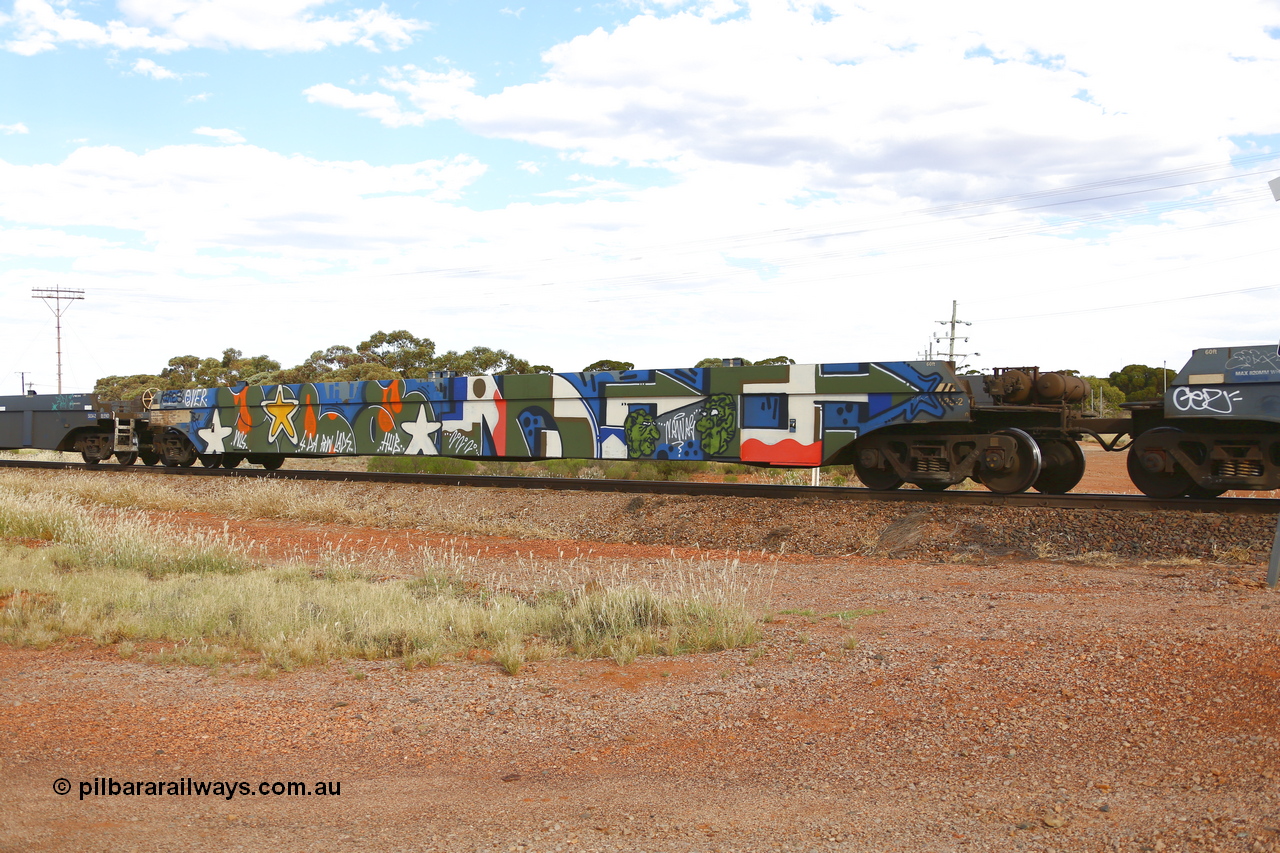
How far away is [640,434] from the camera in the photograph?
16.6m

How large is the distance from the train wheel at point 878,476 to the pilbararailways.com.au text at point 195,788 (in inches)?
441

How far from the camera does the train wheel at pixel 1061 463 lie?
14.1m

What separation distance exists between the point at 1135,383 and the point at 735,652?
53907mm

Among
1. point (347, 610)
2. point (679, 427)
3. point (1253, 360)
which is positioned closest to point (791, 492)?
point (679, 427)

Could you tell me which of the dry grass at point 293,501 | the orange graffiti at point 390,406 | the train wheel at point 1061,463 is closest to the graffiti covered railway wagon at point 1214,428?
the train wheel at point 1061,463

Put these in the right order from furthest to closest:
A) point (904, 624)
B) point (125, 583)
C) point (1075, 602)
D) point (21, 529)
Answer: point (21, 529) < point (125, 583) < point (1075, 602) < point (904, 624)

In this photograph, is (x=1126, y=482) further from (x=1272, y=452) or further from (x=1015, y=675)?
(x=1015, y=675)

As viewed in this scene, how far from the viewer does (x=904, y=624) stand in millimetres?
7453

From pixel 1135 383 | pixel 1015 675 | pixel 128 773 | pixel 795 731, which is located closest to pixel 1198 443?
pixel 1015 675

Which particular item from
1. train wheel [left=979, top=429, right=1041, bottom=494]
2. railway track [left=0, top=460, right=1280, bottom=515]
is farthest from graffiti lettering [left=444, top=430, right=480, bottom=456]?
train wheel [left=979, top=429, right=1041, bottom=494]

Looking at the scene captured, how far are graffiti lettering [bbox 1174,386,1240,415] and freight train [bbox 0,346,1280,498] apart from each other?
16 millimetres

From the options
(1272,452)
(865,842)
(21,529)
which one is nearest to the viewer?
(865,842)

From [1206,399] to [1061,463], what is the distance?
2656 millimetres

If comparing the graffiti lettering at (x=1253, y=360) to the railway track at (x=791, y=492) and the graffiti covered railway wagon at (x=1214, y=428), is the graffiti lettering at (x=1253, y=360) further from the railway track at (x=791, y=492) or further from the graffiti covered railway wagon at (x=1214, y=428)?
the railway track at (x=791, y=492)
